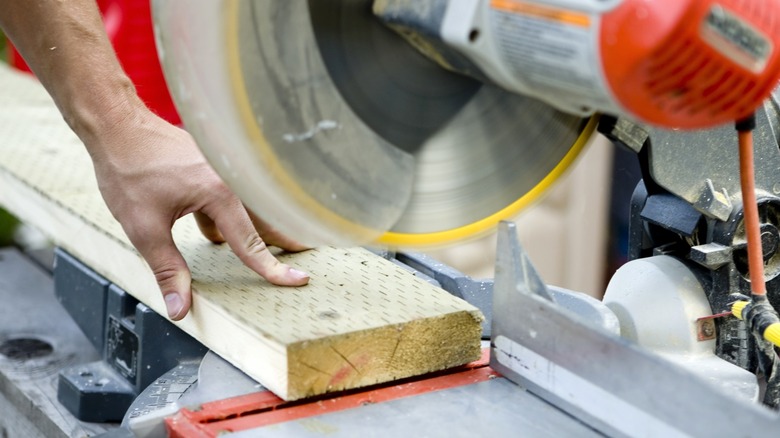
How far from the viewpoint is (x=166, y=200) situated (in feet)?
4.47

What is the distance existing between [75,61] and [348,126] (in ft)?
1.92

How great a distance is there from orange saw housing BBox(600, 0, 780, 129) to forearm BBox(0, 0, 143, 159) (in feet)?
2.70

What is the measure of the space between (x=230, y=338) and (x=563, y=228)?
2.71 metres

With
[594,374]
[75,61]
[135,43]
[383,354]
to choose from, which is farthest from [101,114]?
[135,43]

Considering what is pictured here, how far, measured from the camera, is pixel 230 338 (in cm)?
124

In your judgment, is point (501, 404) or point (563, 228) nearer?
point (501, 404)

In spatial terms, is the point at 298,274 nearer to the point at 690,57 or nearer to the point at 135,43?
the point at 690,57

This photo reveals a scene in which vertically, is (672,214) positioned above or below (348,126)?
below

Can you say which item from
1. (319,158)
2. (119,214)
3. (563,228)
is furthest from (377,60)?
(563,228)

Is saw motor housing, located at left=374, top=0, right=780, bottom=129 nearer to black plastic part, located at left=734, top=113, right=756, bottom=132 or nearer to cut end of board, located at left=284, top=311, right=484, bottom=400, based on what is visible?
black plastic part, located at left=734, top=113, right=756, bottom=132

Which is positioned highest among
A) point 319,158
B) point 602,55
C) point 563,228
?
point 602,55

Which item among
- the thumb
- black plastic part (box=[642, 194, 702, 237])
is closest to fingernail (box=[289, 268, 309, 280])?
the thumb

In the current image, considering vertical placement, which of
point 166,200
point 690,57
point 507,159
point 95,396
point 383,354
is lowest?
point 95,396

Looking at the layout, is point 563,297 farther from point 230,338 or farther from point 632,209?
point 230,338
